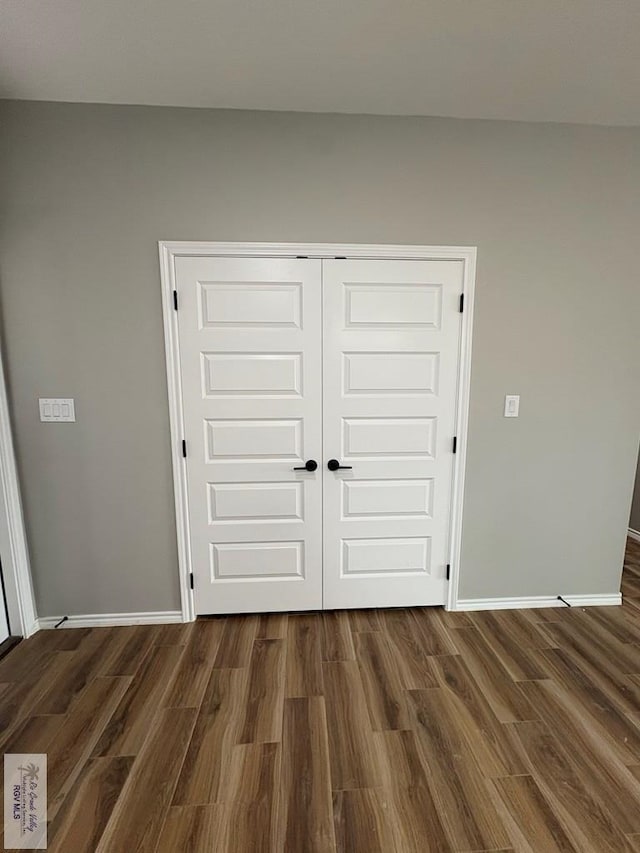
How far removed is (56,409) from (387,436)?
5.97ft

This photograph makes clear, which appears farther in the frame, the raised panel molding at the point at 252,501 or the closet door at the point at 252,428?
the raised panel molding at the point at 252,501

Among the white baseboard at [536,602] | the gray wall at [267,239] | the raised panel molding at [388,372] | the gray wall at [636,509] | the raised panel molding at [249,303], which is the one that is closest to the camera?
the gray wall at [267,239]

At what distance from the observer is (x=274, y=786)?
144 cm

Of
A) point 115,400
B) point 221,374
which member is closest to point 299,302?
point 221,374

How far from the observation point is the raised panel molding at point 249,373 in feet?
7.19

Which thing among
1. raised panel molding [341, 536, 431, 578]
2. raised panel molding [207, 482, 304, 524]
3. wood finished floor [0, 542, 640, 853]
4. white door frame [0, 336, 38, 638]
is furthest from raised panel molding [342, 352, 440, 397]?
white door frame [0, 336, 38, 638]

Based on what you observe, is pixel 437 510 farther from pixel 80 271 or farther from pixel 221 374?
pixel 80 271

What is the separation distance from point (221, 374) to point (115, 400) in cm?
59

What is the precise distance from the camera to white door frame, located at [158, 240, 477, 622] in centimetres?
208

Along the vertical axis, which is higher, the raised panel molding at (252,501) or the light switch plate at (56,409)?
the light switch plate at (56,409)

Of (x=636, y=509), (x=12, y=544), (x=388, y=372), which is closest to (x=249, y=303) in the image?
(x=388, y=372)

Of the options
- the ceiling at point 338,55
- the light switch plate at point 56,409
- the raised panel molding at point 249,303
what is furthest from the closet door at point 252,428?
the ceiling at point 338,55

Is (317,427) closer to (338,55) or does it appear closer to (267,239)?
(267,239)

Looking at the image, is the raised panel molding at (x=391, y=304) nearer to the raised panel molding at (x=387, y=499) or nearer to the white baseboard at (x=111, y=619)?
the raised panel molding at (x=387, y=499)
